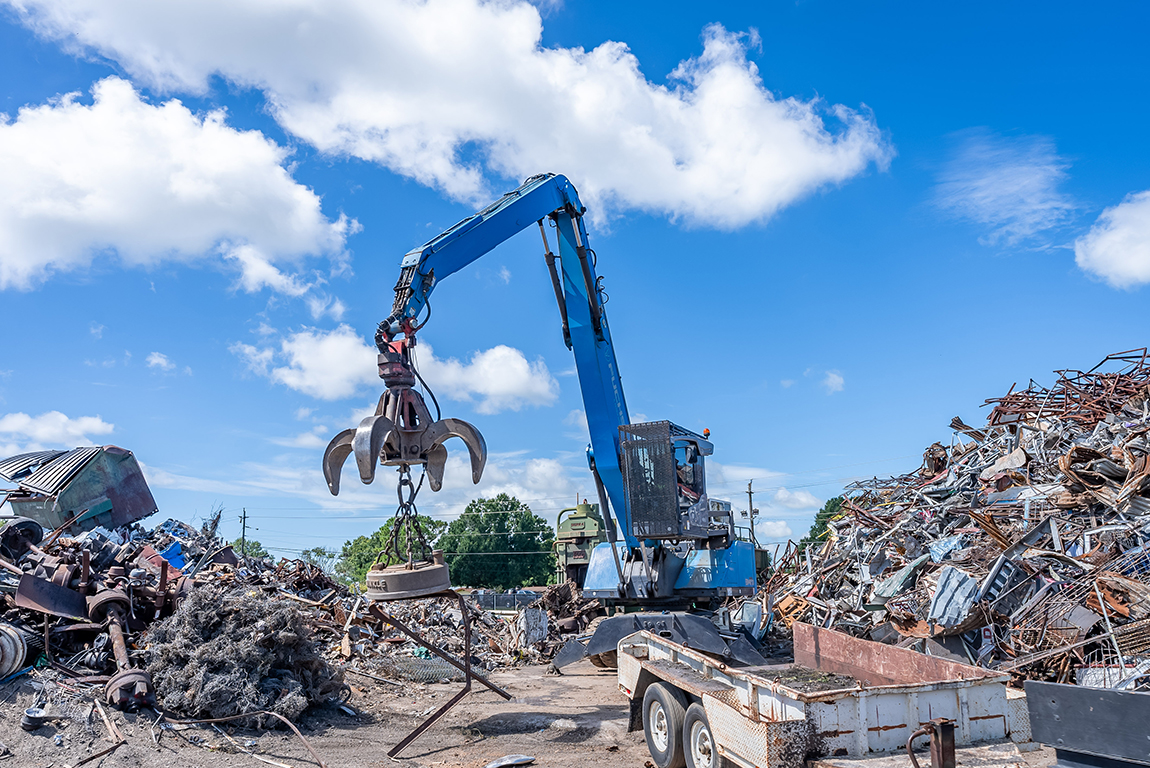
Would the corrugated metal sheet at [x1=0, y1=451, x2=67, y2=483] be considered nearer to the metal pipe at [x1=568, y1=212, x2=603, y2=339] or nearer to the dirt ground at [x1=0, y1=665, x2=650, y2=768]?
the dirt ground at [x1=0, y1=665, x2=650, y2=768]

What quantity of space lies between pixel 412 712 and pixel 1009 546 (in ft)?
27.9

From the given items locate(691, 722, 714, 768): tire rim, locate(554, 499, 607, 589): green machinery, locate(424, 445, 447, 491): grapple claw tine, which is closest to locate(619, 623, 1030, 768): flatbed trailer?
locate(691, 722, 714, 768): tire rim

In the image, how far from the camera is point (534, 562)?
172 feet

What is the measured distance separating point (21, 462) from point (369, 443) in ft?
47.7

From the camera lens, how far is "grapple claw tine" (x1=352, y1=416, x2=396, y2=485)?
707 centimetres

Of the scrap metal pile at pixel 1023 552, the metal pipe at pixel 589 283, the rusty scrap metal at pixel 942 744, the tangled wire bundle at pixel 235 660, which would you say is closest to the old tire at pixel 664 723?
the rusty scrap metal at pixel 942 744

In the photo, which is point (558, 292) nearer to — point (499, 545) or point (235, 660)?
point (235, 660)

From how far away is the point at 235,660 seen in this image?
8383 millimetres

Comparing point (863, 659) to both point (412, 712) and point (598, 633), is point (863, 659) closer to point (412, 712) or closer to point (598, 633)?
point (598, 633)

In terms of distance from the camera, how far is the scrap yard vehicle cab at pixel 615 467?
30.2ft

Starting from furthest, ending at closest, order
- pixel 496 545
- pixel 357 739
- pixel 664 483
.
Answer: pixel 496 545 → pixel 664 483 → pixel 357 739

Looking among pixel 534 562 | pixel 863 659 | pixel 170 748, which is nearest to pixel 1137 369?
pixel 863 659

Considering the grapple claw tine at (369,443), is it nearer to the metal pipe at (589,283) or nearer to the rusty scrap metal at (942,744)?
the rusty scrap metal at (942,744)

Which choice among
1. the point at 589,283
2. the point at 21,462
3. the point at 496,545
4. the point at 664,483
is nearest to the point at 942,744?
the point at 664,483
